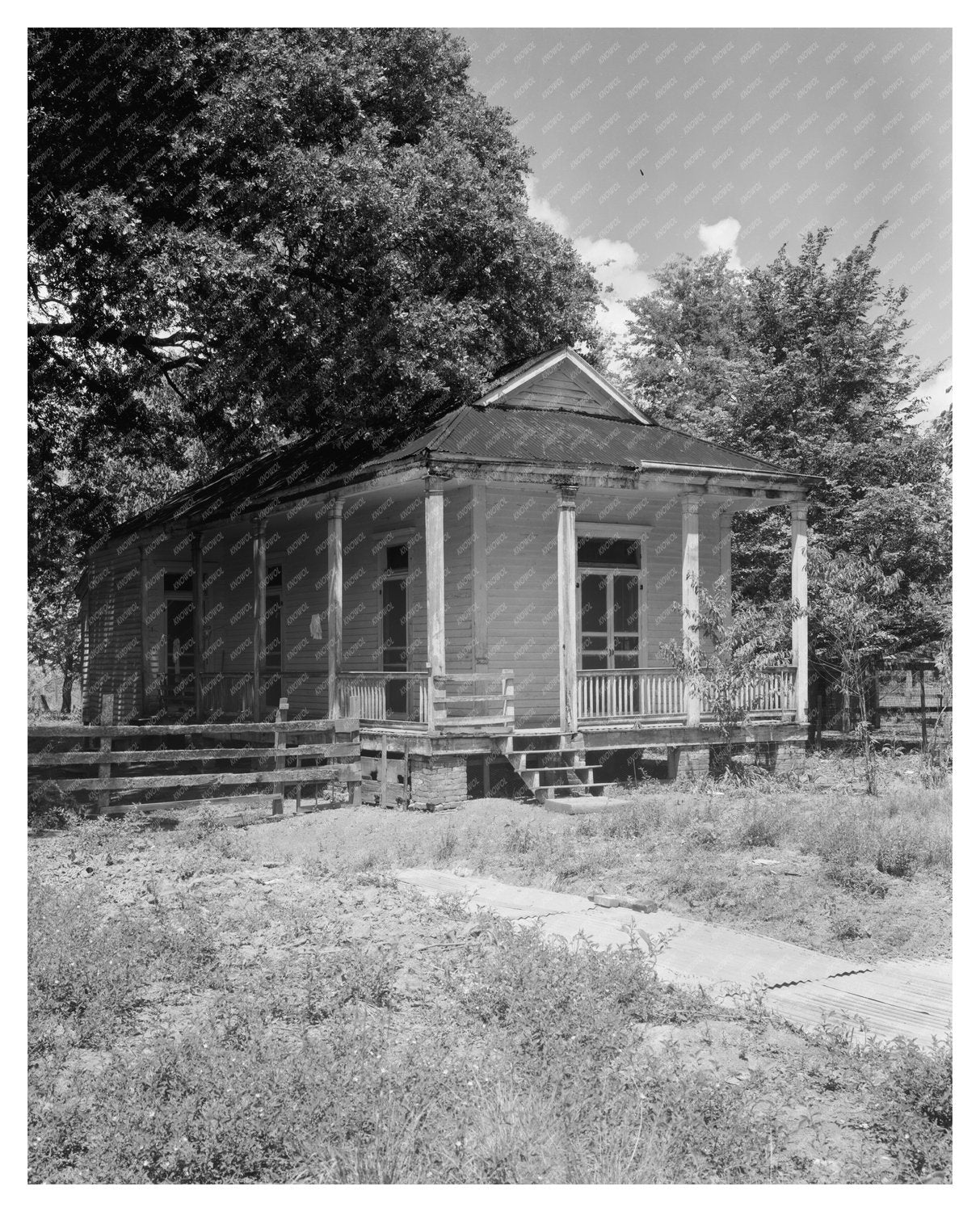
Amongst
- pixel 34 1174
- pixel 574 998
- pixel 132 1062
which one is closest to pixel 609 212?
pixel 574 998

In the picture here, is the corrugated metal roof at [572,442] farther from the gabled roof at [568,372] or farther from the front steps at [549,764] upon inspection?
the front steps at [549,764]

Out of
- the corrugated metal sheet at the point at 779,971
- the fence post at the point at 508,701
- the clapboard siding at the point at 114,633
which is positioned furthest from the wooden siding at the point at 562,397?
the corrugated metal sheet at the point at 779,971

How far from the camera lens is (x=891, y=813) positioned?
12281 mm

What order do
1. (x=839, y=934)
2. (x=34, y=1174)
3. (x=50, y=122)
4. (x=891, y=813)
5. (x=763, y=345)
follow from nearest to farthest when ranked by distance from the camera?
(x=34, y=1174), (x=839, y=934), (x=891, y=813), (x=50, y=122), (x=763, y=345)

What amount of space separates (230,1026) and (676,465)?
473 inches

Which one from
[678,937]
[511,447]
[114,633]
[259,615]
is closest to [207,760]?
[259,615]

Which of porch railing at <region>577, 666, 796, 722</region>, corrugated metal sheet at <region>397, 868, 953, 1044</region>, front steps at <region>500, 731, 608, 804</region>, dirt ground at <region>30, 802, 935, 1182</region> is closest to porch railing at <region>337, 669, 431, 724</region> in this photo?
front steps at <region>500, 731, 608, 804</region>

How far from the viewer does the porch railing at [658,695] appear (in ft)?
52.2

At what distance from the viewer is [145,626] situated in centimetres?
2352

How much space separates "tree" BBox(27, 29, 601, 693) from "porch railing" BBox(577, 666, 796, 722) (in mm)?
5258

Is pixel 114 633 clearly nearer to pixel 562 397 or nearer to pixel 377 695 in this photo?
pixel 377 695

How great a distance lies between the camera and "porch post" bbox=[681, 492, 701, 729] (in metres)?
16.2

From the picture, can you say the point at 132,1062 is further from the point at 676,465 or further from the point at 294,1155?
the point at 676,465

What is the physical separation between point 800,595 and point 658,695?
2706mm
